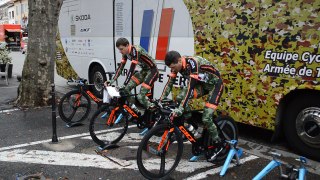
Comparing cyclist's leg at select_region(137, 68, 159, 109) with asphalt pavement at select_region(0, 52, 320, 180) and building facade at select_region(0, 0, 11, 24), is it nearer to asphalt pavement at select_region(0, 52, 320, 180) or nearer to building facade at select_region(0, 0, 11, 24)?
asphalt pavement at select_region(0, 52, 320, 180)

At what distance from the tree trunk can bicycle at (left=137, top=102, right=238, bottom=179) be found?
4.96 meters

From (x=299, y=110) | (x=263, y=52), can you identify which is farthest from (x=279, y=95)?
(x=263, y=52)

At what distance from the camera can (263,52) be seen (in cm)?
549

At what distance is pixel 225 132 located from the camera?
16.4 ft

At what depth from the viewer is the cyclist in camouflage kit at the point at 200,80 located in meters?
4.35

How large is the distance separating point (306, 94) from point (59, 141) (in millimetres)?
4146

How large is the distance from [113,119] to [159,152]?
1.60 meters

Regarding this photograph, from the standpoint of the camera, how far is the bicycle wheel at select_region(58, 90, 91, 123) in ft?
22.8

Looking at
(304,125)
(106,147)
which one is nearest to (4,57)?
(106,147)

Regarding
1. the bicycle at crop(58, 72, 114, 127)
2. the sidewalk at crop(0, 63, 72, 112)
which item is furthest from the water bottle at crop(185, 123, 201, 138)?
the sidewalk at crop(0, 63, 72, 112)

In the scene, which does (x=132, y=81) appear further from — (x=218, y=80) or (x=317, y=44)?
(x=317, y=44)

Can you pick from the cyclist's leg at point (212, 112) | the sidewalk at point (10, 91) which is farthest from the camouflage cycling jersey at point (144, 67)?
the sidewalk at point (10, 91)

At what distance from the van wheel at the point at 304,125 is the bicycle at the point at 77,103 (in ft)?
11.8

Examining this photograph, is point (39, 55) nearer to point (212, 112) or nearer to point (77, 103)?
point (77, 103)
